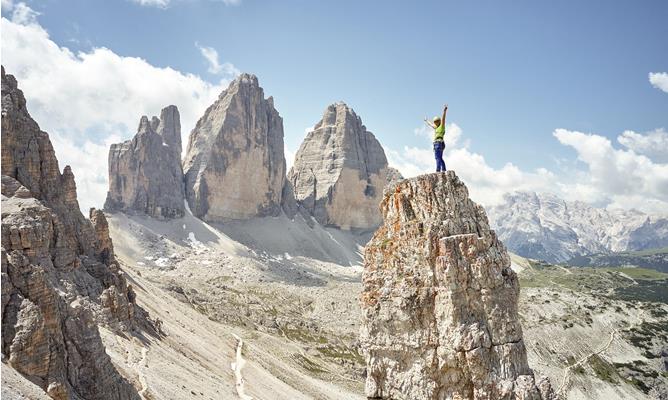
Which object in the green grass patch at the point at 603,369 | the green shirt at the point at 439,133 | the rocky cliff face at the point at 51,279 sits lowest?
the green grass patch at the point at 603,369

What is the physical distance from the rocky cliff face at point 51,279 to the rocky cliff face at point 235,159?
123 m

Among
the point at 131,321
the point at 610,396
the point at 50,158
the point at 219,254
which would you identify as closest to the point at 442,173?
the point at 131,321

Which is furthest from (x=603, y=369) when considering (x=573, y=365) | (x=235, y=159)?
(x=235, y=159)

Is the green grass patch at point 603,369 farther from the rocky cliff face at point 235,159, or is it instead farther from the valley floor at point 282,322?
the rocky cliff face at point 235,159

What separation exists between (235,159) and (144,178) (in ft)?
108

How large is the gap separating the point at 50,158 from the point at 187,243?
108305mm

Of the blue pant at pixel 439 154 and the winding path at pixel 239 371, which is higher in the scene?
the blue pant at pixel 439 154

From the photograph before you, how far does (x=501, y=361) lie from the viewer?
47.5ft

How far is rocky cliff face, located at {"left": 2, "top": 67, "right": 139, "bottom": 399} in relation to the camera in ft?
64.0

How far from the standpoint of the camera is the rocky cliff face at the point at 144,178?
516ft

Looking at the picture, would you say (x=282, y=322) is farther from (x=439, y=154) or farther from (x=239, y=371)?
(x=439, y=154)

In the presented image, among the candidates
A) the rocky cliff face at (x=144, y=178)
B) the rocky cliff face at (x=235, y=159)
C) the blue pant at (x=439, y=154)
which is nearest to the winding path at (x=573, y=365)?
the blue pant at (x=439, y=154)

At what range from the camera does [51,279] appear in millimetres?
31906

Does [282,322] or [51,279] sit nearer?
[51,279]
